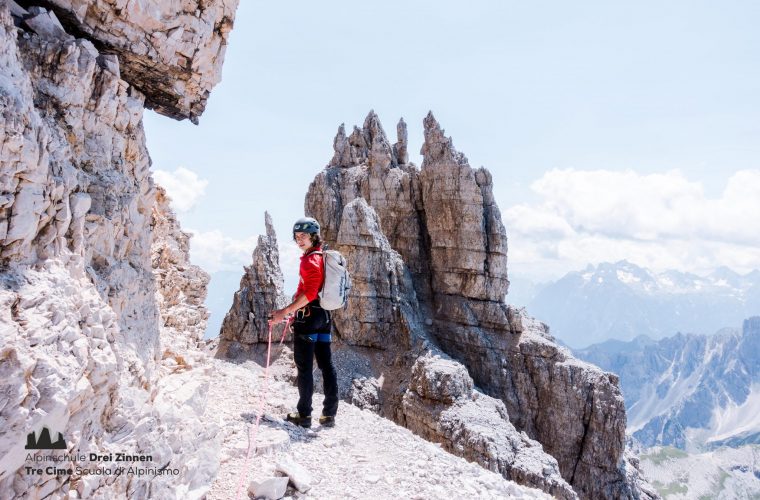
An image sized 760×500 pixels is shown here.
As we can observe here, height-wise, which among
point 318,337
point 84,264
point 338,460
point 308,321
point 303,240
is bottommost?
point 338,460

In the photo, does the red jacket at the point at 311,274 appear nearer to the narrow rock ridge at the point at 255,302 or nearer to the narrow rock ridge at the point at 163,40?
the narrow rock ridge at the point at 163,40

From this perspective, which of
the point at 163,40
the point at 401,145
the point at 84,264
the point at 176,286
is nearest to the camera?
the point at 84,264

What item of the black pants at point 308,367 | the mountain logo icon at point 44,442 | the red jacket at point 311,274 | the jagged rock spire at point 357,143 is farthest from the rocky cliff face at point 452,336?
the mountain logo icon at point 44,442

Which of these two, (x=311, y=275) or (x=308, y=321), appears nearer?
(x=311, y=275)

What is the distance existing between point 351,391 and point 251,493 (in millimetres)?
27415

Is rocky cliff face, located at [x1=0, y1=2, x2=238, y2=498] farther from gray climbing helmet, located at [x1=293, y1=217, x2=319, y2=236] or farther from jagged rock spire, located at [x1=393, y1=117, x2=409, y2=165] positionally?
jagged rock spire, located at [x1=393, y1=117, x2=409, y2=165]

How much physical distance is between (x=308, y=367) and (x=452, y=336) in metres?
31.9

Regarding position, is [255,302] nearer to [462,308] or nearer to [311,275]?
[462,308]

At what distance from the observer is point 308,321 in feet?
27.2

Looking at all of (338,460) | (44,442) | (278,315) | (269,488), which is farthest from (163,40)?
(338,460)

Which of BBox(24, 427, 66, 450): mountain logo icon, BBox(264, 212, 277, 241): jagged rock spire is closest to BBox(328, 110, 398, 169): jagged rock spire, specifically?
BBox(264, 212, 277, 241): jagged rock spire

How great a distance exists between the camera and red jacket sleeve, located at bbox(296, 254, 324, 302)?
7.97 m

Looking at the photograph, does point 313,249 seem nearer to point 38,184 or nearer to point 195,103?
point 195,103

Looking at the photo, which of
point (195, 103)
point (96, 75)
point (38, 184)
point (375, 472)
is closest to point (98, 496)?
point (38, 184)
